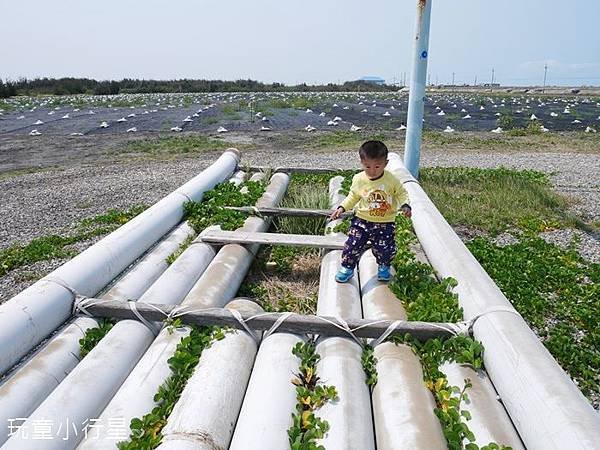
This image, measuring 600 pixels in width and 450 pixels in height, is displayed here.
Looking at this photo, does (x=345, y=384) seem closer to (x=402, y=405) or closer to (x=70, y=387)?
(x=402, y=405)

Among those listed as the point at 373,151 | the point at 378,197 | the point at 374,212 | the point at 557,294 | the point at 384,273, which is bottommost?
the point at 557,294

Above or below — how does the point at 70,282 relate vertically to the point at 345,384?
above

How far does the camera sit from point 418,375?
296 centimetres

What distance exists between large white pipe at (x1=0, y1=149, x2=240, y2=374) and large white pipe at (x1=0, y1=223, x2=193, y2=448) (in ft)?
0.52

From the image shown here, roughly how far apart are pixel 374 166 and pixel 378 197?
303 millimetres

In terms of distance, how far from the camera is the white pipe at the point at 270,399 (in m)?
2.49

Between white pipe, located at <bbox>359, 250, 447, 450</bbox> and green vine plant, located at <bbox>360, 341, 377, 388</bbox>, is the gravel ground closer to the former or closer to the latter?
green vine plant, located at <bbox>360, 341, 377, 388</bbox>

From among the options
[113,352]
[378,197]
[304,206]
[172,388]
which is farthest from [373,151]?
[304,206]

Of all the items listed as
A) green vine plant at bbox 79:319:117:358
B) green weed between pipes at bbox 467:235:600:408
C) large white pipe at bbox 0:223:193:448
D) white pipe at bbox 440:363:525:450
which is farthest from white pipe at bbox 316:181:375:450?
green weed between pipes at bbox 467:235:600:408

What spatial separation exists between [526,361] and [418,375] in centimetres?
64

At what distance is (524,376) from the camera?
8.80 feet

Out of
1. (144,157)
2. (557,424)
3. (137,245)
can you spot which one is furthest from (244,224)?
(144,157)

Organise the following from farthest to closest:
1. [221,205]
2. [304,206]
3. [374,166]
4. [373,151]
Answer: [304,206], [221,205], [374,166], [373,151]

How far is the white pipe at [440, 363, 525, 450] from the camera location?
2484 millimetres
